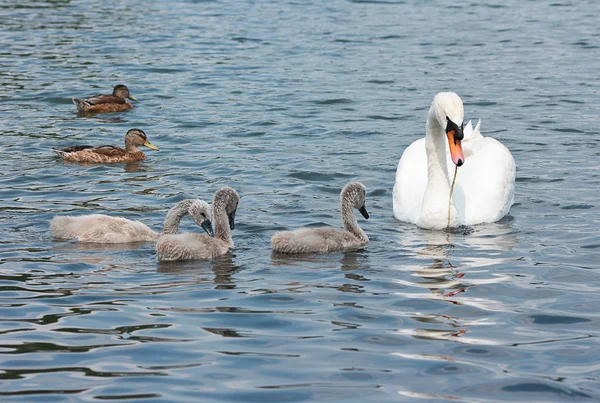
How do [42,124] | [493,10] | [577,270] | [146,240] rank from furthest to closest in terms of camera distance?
[493,10] → [42,124] → [146,240] → [577,270]

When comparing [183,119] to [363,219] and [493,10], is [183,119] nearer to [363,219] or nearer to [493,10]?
[363,219]

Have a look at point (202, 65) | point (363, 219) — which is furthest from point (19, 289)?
point (202, 65)

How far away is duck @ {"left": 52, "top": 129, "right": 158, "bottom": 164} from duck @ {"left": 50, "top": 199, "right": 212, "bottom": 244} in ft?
12.6

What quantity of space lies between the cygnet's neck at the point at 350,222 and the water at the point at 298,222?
24 cm

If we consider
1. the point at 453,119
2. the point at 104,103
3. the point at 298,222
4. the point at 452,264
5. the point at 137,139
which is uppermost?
the point at 453,119

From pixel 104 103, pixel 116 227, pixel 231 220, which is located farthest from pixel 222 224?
pixel 104 103

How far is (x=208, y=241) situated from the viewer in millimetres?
10242

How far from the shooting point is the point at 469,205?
11672 mm

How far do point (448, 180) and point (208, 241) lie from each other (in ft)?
8.98

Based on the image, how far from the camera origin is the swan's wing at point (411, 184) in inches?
464

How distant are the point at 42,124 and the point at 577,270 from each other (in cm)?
977

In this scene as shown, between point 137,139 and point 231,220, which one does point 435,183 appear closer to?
point 231,220

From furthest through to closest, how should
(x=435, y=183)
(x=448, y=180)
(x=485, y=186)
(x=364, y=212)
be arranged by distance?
(x=485, y=186)
(x=448, y=180)
(x=435, y=183)
(x=364, y=212)

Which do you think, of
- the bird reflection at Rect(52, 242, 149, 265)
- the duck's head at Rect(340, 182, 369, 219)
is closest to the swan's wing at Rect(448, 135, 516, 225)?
the duck's head at Rect(340, 182, 369, 219)
